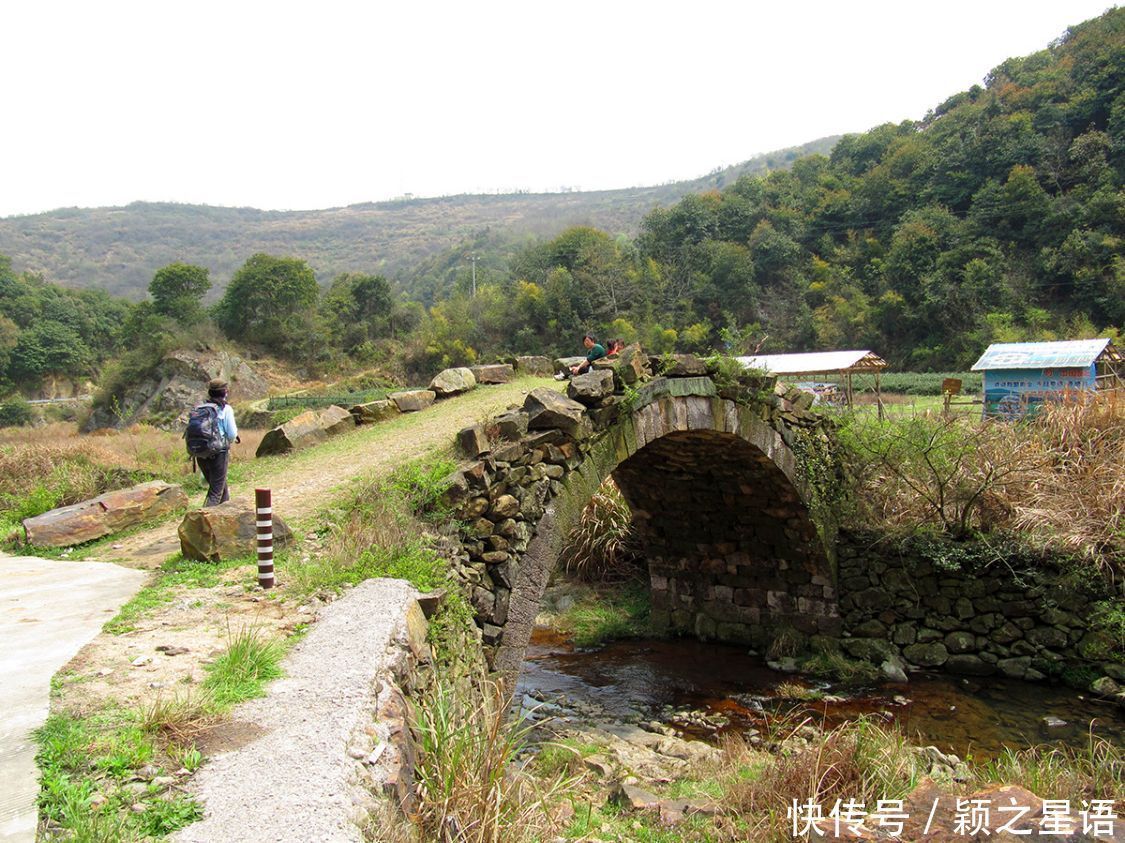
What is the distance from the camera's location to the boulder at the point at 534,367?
15391 millimetres

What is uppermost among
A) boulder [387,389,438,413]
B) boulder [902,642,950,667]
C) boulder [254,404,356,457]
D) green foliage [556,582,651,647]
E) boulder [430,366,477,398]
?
boulder [430,366,477,398]

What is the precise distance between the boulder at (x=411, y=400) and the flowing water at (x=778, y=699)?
14.7 feet

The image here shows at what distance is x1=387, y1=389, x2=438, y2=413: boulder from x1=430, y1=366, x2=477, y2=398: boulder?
1.37 feet

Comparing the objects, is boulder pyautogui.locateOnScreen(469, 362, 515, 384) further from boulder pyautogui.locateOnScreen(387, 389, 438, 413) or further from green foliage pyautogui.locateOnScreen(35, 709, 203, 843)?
green foliage pyautogui.locateOnScreen(35, 709, 203, 843)

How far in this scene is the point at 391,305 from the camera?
4247cm

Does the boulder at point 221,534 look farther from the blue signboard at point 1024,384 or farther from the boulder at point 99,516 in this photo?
the blue signboard at point 1024,384

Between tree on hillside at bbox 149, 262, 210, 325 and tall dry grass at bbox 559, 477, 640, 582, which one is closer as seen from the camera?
tall dry grass at bbox 559, 477, 640, 582

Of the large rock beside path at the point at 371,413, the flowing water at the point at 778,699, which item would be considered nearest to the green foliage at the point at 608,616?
the flowing water at the point at 778,699

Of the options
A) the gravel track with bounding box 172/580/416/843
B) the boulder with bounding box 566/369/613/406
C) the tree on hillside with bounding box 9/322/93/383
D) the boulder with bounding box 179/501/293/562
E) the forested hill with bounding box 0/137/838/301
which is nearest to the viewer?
the gravel track with bounding box 172/580/416/843

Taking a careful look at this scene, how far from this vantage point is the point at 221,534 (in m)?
6.97

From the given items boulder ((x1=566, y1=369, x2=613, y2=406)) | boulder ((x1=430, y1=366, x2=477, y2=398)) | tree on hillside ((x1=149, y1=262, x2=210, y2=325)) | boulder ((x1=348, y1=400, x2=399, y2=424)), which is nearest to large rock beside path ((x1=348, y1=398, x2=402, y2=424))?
boulder ((x1=348, y1=400, x2=399, y2=424))

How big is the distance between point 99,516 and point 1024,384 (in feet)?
52.4

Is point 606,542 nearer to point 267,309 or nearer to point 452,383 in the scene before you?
point 452,383

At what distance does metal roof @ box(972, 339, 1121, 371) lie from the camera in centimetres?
1478
